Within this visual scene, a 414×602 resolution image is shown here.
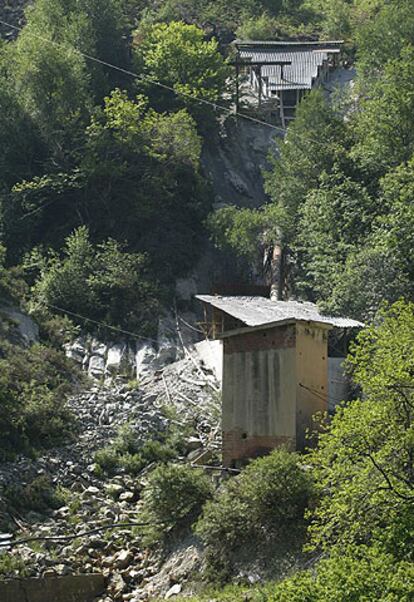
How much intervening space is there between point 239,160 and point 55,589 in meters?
27.6

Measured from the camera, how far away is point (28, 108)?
159 ft

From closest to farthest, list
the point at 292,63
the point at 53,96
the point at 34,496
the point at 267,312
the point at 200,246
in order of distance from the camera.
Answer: the point at 34,496 → the point at 267,312 → the point at 200,246 → the point at 53,96 → the point at 292,63

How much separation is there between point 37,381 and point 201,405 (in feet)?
15.2

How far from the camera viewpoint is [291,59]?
57312mm

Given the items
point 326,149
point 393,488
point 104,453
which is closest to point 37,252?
point 326,149

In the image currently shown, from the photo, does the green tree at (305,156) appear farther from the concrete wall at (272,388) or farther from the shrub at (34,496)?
the shrub at (34,496)

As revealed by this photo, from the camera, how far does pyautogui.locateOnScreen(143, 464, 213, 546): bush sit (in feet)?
98.6

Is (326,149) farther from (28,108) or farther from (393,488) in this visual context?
(393,488)

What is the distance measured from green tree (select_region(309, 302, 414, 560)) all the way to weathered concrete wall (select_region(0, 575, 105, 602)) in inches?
212

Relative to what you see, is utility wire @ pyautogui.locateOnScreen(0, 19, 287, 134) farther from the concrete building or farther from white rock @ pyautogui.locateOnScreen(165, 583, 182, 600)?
white rock @ pyautogui.locateOnScreen(165, 583, 182, 600)

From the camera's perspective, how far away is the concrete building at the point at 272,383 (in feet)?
102

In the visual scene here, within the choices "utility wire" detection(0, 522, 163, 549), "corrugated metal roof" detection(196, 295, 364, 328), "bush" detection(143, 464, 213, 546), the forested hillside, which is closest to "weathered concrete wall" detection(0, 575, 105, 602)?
the forested hillside

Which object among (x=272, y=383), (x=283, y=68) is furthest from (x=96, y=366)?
(x=283, y=68)

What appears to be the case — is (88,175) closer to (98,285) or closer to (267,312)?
(98,285)
